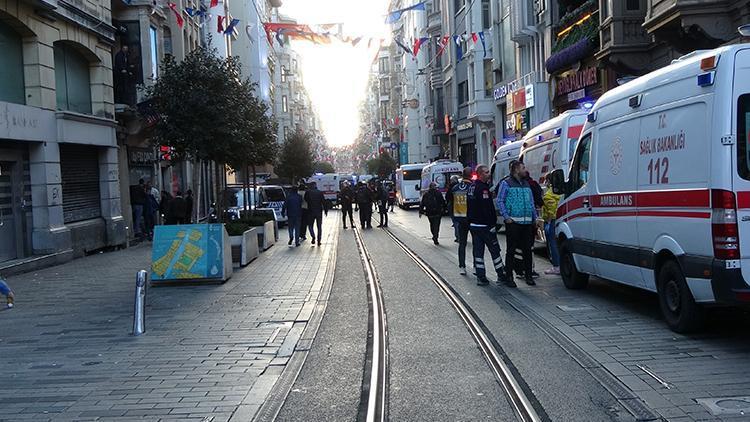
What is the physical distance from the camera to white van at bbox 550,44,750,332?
6531mm

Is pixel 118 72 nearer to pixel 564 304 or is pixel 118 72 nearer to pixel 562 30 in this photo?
pixel 562 30

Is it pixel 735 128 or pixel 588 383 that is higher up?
pixel 735 128

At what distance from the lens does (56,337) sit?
8703mm

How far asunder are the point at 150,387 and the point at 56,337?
287 centimetres

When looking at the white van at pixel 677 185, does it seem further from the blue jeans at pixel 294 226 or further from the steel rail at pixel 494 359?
the blue jeans at pixel 294 226

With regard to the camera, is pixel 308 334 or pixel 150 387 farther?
pixel 308 334

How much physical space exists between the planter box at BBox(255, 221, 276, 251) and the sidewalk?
4901mm

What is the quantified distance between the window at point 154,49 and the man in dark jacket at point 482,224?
16676mm

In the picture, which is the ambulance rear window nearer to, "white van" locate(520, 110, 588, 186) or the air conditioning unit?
"white van" locate(520, 110, 588, 186)

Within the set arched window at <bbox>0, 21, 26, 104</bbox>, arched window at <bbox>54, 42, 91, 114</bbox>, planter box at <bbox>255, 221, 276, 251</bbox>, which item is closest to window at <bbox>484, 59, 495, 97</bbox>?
planter box at <bbox>255, 221, 276, 251</bbox>

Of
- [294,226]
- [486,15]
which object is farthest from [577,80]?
[486,15]

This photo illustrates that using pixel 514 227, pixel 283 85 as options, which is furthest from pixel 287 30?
pixel 283 85

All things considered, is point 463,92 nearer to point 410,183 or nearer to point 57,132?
point 410,183

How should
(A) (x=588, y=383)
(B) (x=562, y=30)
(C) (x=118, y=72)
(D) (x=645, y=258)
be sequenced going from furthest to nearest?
(B) (x=562, y=30) → (C) (x=118, y=72) → (D) (x=645, y=258) → (A) (x=588, y=383)
